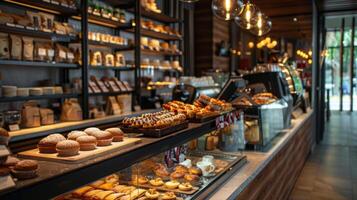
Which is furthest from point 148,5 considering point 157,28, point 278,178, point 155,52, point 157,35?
point 278,178

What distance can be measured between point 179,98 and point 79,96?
1.27m

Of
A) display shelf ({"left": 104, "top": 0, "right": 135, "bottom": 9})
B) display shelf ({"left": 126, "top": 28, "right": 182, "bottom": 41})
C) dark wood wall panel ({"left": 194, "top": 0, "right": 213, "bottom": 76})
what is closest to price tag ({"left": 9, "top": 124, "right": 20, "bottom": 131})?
display shelf ({"left": 104, "top": 0, "right": 135, "bottom": 9})

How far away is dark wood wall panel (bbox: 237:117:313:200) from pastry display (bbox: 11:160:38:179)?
4.34ft

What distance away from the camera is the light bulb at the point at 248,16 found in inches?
144

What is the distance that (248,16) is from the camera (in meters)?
3.74

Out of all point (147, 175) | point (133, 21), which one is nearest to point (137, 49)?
point (133, 21)

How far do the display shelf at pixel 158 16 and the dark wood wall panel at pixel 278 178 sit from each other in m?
2.93

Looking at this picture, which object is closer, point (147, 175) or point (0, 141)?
point (0, 141)

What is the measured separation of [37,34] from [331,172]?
4396 millimetres

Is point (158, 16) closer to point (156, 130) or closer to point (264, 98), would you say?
point (264, 98)

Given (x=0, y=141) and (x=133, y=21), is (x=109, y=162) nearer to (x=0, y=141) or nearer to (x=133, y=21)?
(x=0, y=141)

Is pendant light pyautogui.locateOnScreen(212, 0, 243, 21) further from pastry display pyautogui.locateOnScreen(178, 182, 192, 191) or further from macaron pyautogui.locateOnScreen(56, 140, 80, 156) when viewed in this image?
macaron pyautogui.locateOnScreen(56, 140, 80, 156)

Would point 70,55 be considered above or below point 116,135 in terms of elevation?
above

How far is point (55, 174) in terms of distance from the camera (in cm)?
108
